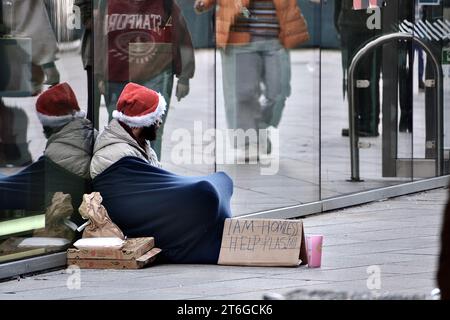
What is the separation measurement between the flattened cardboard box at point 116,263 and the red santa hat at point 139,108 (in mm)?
820

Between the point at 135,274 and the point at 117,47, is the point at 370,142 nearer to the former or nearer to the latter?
the point at 117,47

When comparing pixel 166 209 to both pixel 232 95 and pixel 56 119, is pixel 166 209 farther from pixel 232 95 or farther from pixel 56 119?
pixel 232 95

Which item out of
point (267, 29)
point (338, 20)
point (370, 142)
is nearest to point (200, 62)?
point (267, 29)

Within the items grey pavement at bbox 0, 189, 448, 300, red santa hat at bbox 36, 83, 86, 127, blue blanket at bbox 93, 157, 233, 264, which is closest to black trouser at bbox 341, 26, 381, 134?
grey pavement at bbox 0, 189, 448, 300

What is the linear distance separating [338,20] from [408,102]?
1415 mm

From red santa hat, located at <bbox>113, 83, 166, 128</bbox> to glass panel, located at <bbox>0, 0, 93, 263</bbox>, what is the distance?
23 cm

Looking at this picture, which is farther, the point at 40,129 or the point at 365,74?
the point at 365,74

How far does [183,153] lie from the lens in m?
8.83

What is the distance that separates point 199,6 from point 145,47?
527mm

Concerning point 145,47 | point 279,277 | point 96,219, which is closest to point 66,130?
point 96,219

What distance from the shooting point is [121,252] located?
748cm

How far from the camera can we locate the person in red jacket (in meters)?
8.30

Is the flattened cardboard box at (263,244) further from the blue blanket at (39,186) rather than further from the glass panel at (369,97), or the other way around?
the glass panel at (369,97)

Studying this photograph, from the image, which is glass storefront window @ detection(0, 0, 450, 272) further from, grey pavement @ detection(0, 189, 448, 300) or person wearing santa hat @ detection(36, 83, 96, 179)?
grey pavement @ detection(0, 189, 448, 300)
